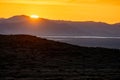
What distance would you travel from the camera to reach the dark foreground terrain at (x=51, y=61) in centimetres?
2177

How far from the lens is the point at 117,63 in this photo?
2744 centimetres

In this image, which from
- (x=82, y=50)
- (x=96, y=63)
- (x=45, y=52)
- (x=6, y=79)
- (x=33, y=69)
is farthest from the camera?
(x=82, y=50)

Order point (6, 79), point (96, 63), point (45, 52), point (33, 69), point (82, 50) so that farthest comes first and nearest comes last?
point (82, 50) < point (45, 52) < point (96, 63) < point (33, 69) < point (6, 79)

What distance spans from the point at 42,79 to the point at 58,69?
149 inches

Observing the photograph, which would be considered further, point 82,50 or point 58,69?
point 82,50

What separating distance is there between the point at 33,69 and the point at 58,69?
57.0 inches

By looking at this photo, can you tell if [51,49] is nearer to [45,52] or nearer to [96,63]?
[45,52]

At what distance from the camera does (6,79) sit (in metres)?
20.3

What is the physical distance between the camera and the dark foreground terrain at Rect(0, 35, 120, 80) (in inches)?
857

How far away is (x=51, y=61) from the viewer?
2727 centimetres

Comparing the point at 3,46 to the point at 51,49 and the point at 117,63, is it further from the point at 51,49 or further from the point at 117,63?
the point at 117,63

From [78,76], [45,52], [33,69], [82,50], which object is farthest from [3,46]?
[78,76]

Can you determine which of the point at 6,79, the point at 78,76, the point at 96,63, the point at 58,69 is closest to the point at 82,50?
the point at 96,63

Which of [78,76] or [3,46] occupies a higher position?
[3,46]
